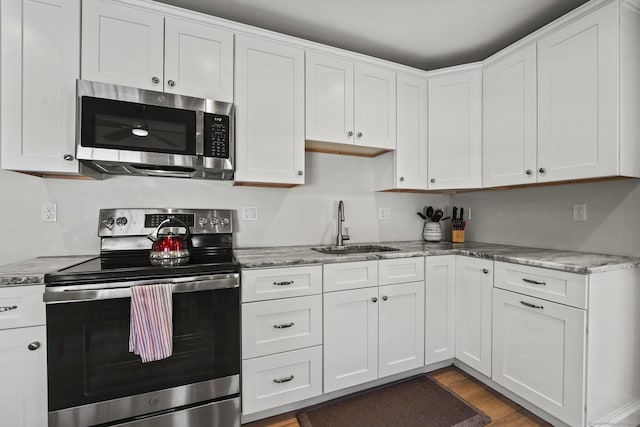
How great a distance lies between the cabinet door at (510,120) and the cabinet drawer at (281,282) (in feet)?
5.03

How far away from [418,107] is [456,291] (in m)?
1.48

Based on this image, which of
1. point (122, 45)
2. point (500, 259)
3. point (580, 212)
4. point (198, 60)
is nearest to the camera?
point (122, 45)

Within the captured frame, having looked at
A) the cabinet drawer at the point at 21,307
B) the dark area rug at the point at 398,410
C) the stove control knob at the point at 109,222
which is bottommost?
the dark area rug at the point at 398,410

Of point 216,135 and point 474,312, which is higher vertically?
point 216,135

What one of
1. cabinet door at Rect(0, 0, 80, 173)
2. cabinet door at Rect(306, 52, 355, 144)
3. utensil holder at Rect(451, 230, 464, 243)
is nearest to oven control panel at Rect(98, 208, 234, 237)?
cabinet door at Rect(0, 0, 80, 173)

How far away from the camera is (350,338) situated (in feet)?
6.07

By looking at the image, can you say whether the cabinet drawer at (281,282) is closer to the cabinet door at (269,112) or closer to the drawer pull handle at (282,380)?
the drawer pull handle at (282,380)

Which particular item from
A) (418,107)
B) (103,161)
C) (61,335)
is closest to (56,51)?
(103,161)

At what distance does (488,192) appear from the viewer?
8.52ft

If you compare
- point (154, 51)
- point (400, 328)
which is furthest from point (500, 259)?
point (154, 51)

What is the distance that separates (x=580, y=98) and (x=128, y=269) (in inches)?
102

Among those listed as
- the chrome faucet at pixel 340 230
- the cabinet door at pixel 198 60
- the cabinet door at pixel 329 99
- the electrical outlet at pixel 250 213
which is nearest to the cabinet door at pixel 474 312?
the chrome faucet at pixel 340 230

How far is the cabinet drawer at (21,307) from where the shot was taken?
1.24 m

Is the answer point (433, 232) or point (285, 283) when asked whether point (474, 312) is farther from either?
point (285, 283)
